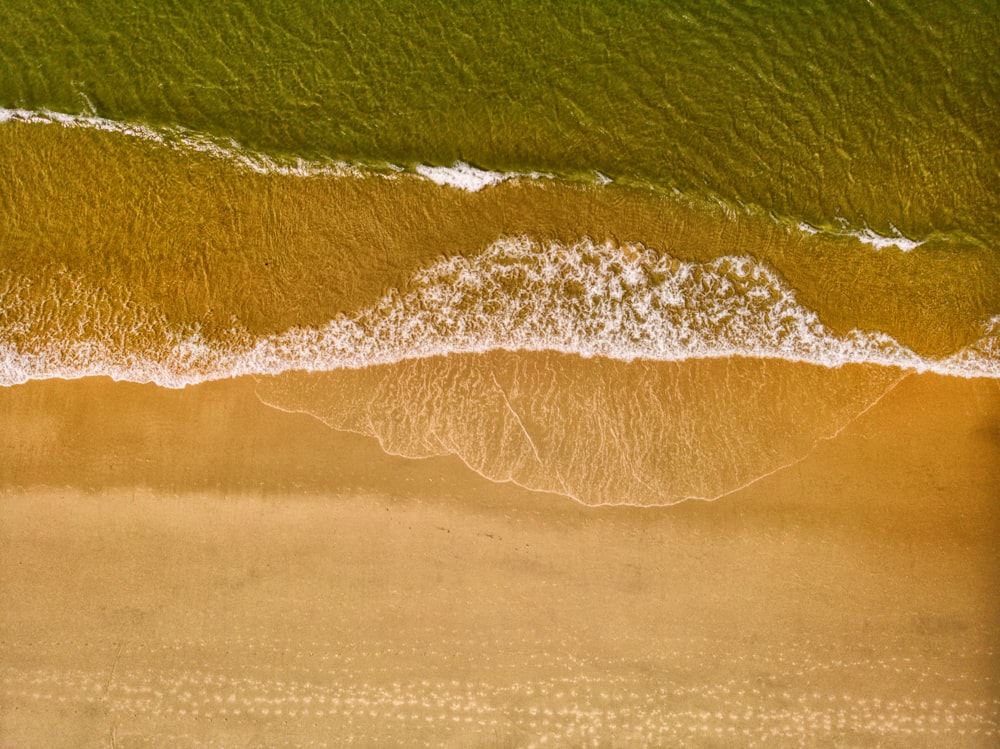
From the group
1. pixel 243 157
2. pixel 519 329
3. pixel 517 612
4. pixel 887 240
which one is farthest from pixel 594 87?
pixel 517 612

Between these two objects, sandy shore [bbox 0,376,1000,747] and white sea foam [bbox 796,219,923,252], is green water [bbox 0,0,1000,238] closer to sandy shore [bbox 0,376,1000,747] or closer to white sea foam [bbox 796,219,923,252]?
white sea foam [bbox 796,219,923,252]

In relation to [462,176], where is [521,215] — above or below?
below

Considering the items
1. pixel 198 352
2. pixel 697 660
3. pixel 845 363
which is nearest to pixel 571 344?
pixel 845 363

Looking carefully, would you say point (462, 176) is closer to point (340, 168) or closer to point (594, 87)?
point (340, 168)

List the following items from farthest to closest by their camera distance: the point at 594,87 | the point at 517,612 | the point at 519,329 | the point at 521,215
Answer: the point at 594,87, the point at 521,215, the point at 519,329, the point at 517,612

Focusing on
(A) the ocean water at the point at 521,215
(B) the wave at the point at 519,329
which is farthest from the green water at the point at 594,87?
(B) the wave at the point at 519,329

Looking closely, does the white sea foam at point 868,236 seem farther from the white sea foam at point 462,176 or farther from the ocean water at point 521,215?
the white sea foam at point 462,176
